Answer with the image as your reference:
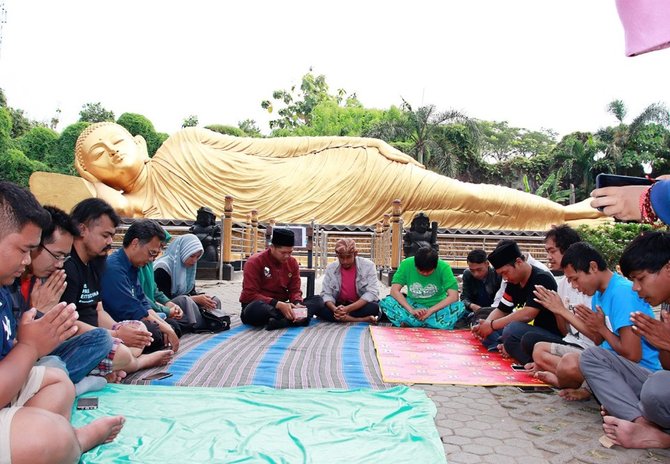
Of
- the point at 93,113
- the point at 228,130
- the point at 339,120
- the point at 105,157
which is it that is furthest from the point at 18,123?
Result: the point at 105,157

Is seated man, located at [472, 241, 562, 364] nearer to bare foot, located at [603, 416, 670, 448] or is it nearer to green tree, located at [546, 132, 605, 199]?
bare foot, located at [603, 416, 670, 448]

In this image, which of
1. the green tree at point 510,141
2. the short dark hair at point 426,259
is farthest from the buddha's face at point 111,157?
the green tree at point 510,141

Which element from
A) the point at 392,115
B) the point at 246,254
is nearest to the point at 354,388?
the point at 246,254

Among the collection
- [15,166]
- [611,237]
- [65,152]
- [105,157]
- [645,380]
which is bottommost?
[645,380]

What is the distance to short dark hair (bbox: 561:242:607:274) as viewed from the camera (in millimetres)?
2840

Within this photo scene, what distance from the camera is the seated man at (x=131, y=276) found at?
3545 mm

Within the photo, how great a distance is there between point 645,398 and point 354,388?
1.38 metres

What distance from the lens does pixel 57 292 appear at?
7.92 ft

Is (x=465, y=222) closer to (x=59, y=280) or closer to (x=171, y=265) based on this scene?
(x=171, y=265)

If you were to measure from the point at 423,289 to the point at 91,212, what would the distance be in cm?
322

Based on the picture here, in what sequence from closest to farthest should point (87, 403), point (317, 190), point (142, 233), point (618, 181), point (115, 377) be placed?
point (618, 181) → point (87, 403) → point (115, 377) → point (142, 233) → point (317, 190)

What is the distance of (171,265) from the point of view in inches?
196

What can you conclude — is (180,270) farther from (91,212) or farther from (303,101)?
(303,101)

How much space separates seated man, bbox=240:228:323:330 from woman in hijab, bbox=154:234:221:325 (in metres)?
0.34
